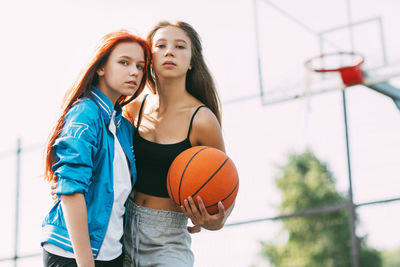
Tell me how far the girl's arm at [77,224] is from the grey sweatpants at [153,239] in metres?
0.59

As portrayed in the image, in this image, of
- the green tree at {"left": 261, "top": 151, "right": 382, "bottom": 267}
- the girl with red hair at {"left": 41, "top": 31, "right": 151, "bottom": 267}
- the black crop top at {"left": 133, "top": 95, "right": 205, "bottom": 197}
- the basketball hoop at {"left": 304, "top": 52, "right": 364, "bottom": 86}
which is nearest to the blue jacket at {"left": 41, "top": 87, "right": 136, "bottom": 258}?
the girl with red hair at {"left": 41, "top": 31, "right": 151, "bottom": 267}

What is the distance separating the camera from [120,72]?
2.98m

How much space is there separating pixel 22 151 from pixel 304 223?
2166 cm

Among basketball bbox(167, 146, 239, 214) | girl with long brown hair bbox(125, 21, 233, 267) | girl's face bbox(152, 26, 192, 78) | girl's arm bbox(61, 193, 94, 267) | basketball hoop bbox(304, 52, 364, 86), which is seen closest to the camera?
girl's arm bbox(61, 193, 94, 267)

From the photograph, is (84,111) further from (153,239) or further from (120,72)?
(153,239)

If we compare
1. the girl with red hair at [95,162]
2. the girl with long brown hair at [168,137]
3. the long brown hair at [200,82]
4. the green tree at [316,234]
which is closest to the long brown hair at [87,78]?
the girl with red hair at [95,162]

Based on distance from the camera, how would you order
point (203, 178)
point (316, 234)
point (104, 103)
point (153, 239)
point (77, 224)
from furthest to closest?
point (316, 234) → point (153, 239) → point (203, 178) → point (104, 103) → point (77, 224)

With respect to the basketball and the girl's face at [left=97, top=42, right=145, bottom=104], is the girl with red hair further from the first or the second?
the basketball

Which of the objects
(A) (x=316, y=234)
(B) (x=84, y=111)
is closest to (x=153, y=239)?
(B) (x=84, y=111)

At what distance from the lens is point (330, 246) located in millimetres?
28156

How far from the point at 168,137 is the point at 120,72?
48 cm

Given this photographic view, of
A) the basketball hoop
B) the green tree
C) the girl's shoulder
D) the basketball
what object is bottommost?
the green tree

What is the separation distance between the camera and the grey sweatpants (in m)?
3.13

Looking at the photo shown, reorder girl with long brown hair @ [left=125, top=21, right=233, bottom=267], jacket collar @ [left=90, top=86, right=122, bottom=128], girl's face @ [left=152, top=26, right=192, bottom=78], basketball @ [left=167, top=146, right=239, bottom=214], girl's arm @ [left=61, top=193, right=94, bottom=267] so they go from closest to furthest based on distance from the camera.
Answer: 1. girl's arm @ [left=61, top=193, right=94, bottom=267]
2. jacket collar @ [left=90, top=86, right=122, bottom=128]
3. basketball @ [left=167, top=146, right=239, bottom=214]
4. girl with long brown hair @ [left=125, top=21, right=233, bottom=267]
5. girl's face @ [left=152, top=26, right=192, bottom=78]
